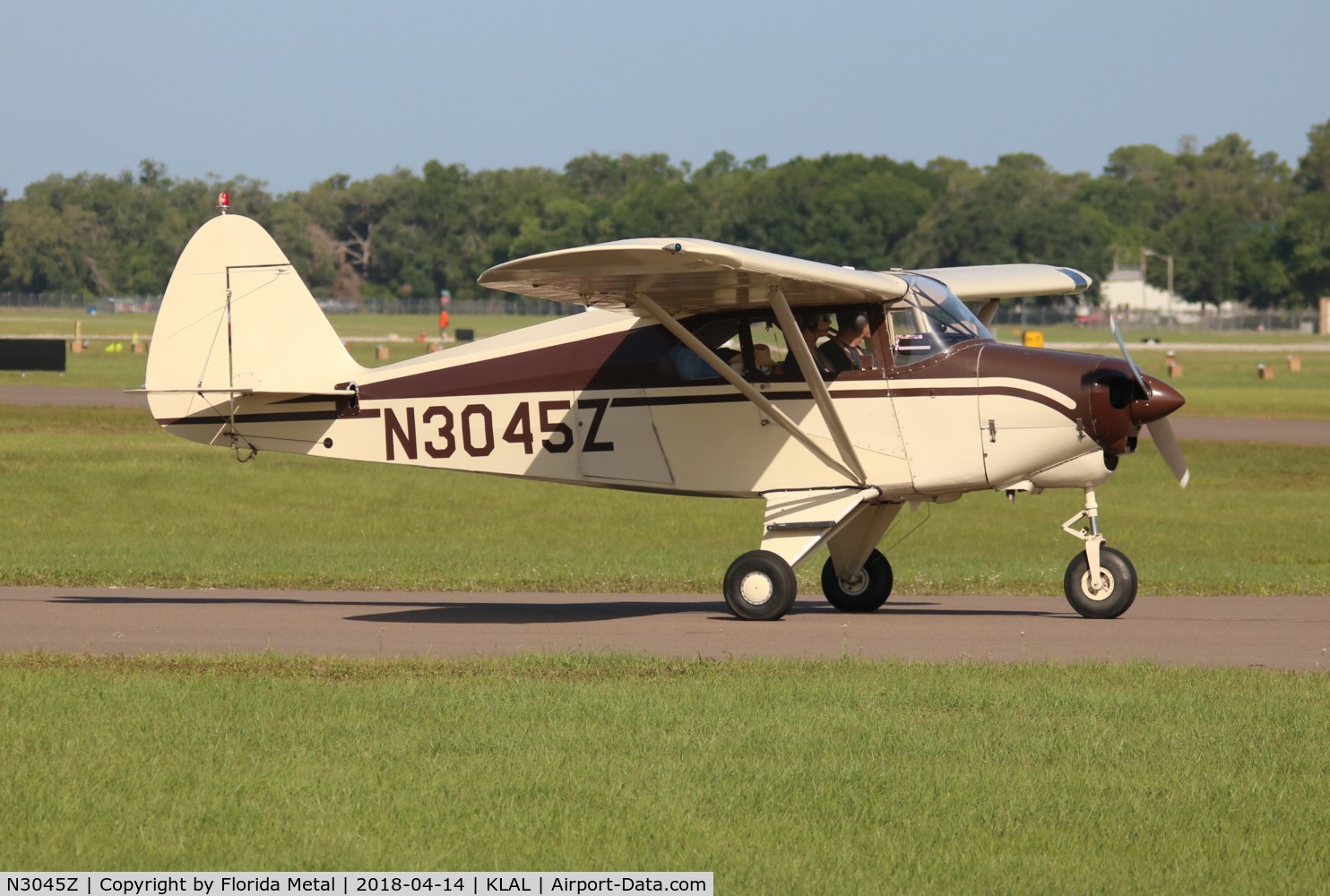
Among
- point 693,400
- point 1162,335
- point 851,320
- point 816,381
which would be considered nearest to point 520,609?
point 693,400

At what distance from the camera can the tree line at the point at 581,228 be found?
148000mm

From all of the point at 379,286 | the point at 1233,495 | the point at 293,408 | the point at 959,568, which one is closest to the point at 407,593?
the point at 293,408

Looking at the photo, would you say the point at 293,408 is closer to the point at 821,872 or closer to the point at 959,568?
the point at 959,568

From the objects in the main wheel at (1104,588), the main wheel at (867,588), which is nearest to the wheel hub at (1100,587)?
the main wheel at (1104,588)

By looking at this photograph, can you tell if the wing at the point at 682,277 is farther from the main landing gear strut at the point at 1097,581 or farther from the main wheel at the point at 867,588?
the main wheel at the point at 867,588

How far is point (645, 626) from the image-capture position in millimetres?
13250

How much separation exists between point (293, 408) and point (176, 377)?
3.50ft

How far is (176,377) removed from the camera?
14.9 meters

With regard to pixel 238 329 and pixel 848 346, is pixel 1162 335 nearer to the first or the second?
pixel 848 346

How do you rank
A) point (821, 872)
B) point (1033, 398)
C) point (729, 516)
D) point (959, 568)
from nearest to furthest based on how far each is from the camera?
1. point (821, 872)
2. point (1033, 398)
3. point (959, 568)
4. point (729, 516)

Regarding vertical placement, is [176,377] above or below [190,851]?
above

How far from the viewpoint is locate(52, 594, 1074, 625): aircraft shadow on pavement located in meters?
13.9

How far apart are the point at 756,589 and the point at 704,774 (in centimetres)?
597

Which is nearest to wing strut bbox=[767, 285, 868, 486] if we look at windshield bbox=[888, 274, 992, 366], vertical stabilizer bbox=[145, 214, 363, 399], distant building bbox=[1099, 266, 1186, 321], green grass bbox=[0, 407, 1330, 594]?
windshield bbox=[888, 274, 992, 366]
